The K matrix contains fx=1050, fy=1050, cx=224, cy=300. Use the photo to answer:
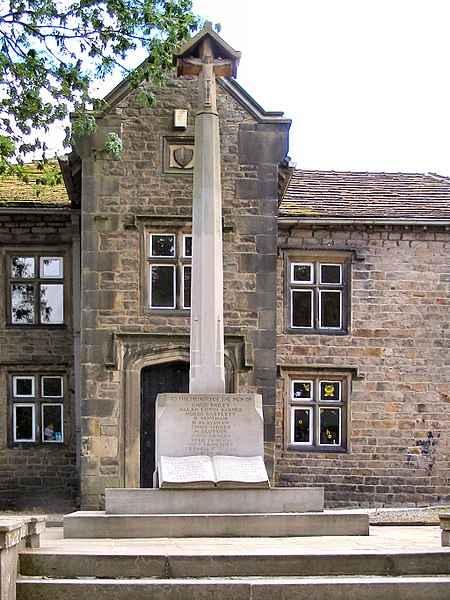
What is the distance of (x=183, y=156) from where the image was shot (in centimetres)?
1972

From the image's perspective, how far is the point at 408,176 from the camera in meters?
24.8

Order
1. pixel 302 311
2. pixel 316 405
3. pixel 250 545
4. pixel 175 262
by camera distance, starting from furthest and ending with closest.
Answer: pixel 302 311
pixel 316 405
pixel 175 262
pixel 250 545

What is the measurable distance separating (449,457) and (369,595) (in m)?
13.0

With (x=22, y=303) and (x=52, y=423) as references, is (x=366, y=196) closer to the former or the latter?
(x=22, y=303)

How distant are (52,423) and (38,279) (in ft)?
9.89

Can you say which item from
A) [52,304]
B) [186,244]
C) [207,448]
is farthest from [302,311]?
[207,448]

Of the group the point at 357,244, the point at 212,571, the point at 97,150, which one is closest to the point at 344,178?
the point at 357,244

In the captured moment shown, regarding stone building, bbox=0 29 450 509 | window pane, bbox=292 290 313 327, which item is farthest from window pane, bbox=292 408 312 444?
window pane, bbox=292 290 313 327

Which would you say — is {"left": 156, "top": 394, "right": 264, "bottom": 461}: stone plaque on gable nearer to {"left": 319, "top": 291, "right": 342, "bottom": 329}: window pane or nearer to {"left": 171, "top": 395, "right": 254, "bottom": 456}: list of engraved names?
{"left": 171, "top": 395, "right": 254, "bottom": 456}: list of engraved names

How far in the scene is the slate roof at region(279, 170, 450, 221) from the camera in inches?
853

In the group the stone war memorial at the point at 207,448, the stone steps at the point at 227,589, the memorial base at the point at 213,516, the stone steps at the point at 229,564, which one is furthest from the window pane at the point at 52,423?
the stone steps at the point at 227,589

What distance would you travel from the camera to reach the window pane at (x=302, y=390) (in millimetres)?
21625

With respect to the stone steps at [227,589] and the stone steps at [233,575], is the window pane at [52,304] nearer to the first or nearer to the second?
the stone steps at [233,575]

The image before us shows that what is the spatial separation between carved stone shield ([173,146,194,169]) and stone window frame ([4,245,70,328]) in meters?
3.63
